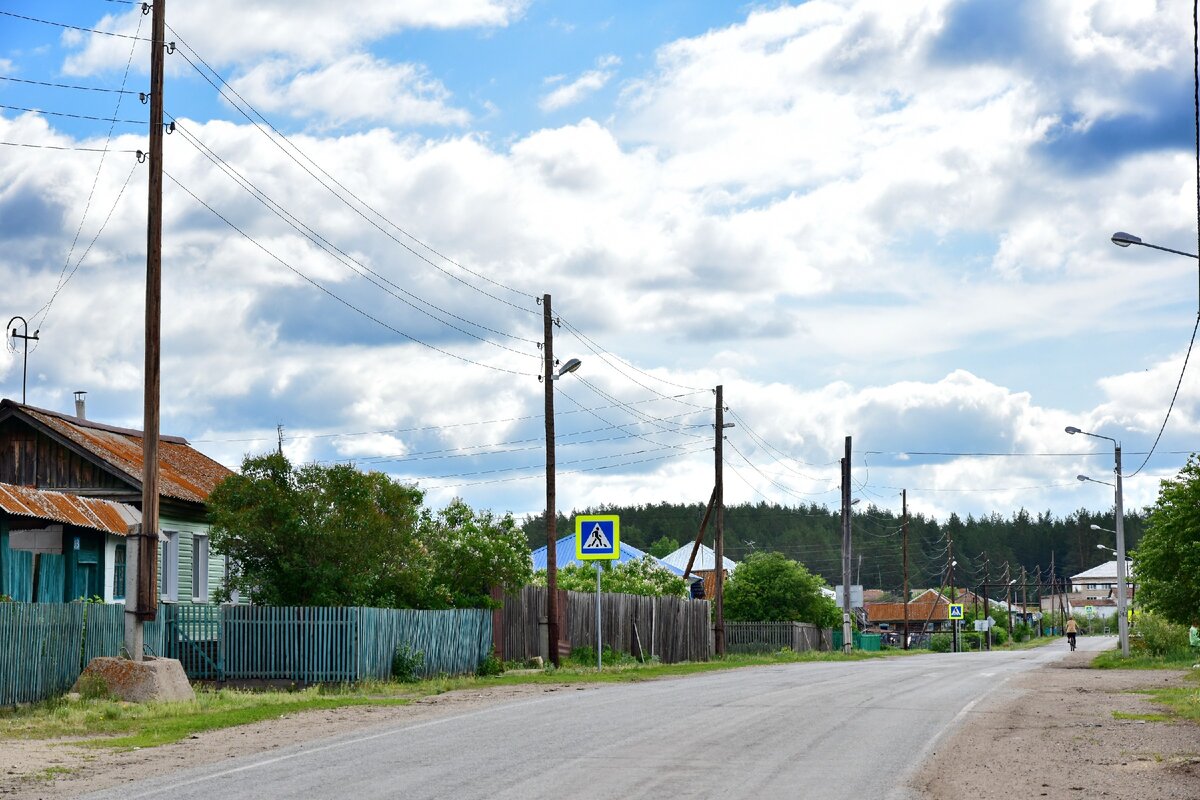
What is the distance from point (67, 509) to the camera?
27953 millimetres

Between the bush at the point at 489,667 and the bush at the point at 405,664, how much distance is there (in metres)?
3.33

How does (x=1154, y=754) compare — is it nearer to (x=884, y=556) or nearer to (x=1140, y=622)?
(x=1140, y=622)

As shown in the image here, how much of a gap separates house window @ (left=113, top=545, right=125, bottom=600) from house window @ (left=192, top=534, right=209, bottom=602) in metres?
3.11

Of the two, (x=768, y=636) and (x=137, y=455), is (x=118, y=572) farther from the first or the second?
(x=768, y=636)

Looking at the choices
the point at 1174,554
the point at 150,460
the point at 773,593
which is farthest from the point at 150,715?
the point at 773,593

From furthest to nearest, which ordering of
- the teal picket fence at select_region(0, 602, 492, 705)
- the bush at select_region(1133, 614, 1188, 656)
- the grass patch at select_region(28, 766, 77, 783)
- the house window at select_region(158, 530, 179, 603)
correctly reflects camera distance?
the bush at select_region(1133, 614, 1188, 656) < the house window at select_region(158, 530, 179, 603) < the teal picket fence at select_region(0, 602, 492, 705) < the grass patch at select_region(28, 766, 77, 783)

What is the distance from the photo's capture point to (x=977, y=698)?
22.9 metres

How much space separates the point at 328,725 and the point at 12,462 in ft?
60.0

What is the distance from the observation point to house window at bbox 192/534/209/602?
113 ft

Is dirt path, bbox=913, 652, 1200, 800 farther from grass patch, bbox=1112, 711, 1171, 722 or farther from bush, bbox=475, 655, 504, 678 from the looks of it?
bush, bbox=475, 655, 504, 678

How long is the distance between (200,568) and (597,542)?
10883mm

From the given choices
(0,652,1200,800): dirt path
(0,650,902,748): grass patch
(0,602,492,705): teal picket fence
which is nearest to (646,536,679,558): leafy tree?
(0,650,902,748): grass patch

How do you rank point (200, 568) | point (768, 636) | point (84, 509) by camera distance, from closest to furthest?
point (84, 509)
point (200, 568)
point (768, 636)

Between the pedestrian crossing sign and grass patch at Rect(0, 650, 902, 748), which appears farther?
the pedestrian crossing sign
